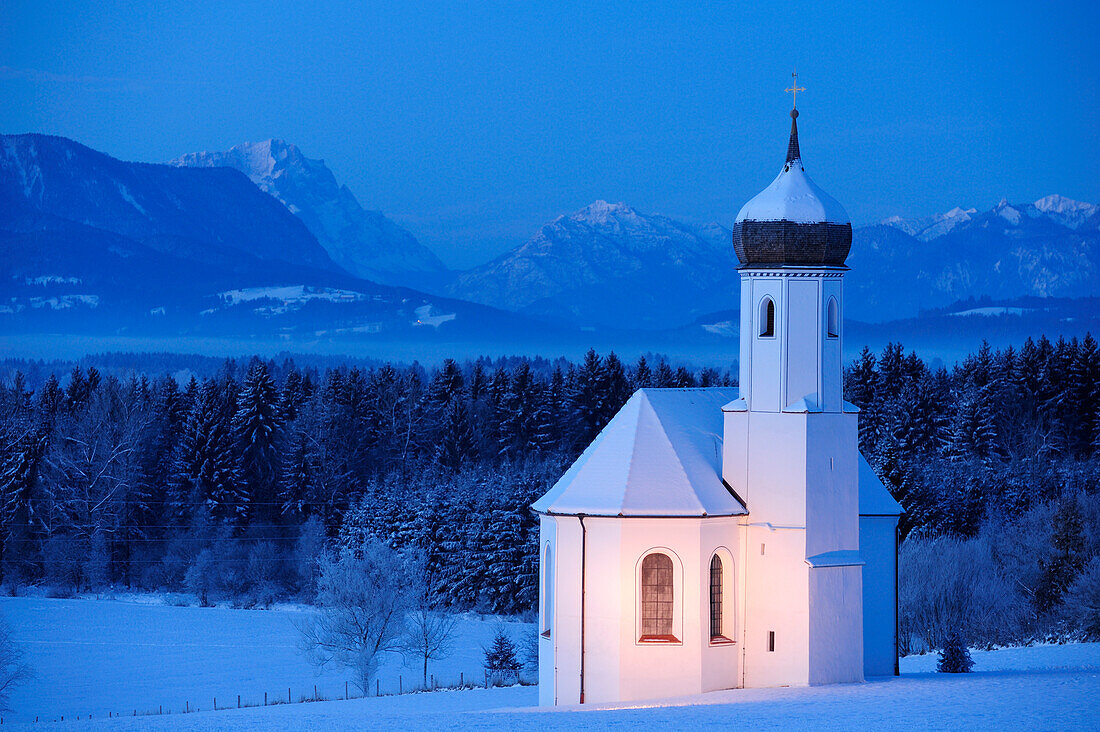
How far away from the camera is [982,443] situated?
237ft

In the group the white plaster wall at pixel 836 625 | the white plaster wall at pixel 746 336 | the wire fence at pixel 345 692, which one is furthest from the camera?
the wire fence at pixel 345 692

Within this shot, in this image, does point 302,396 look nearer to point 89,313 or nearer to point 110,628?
point 110,628

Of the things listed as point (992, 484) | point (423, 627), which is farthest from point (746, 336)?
point (992, 484)

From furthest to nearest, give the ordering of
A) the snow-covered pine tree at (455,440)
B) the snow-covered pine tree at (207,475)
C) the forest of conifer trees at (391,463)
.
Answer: the snow-covered pine tree at (455,440), the snow-covered pine tree at (207,475), the forest of conifer trees at (391,463)

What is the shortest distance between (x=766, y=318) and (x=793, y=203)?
253 centimetres

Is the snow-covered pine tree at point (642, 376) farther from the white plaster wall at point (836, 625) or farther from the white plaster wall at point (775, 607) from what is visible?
the white plaster wall at point (836, 625)

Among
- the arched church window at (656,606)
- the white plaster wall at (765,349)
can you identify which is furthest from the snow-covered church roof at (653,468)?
the white plaster wall at (765,349)

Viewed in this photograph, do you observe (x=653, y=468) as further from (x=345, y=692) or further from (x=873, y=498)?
(x=345, y=692)

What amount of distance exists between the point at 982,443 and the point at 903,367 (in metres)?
11.1

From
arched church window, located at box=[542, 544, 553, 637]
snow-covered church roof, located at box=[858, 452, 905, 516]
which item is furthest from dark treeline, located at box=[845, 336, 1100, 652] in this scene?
arched church window, located at box=[542, 544, 553, 637]

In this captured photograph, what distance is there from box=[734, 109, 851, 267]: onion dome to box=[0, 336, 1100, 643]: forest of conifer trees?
29.8 metres

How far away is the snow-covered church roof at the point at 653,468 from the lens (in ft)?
97.0

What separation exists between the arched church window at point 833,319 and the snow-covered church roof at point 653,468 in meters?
3.54

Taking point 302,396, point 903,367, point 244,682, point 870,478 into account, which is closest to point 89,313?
point 302,396
